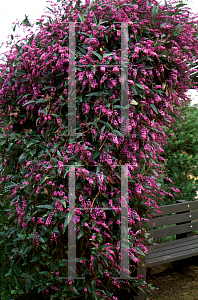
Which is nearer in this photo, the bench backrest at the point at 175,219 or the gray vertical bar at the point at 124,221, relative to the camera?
the gray vertical bar at the point at 124,221

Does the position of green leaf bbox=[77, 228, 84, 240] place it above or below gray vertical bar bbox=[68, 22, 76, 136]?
below

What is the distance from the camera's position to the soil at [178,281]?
11.8 feet

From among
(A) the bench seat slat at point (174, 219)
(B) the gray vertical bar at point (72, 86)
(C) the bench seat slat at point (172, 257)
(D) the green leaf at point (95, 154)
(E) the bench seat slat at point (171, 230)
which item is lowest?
(C) the bench seat slat at point (172, 257)

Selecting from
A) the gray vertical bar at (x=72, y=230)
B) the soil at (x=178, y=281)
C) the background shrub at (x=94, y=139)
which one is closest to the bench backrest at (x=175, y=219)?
the soil at (x=178, y=281)

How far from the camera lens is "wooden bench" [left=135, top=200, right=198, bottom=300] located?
3555 mm

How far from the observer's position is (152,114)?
8.32 feet

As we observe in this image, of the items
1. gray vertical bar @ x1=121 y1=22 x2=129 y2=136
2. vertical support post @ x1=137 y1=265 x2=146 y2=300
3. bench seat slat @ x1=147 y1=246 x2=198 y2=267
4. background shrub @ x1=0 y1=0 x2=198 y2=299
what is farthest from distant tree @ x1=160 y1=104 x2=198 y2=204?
gray vertical bar @ x1=121 y1=22 x2=129 y2=136

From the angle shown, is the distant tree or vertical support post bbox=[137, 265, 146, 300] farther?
the distant tree

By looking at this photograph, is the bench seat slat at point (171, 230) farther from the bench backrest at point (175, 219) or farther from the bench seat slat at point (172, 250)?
the bench seat slat at point (172, 250)

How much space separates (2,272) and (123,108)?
2021 mm

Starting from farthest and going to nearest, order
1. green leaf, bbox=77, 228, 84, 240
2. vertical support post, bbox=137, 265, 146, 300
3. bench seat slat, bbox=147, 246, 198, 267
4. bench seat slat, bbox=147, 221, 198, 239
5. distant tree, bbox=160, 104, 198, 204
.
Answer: distant tree, bbox=160, 104, 198, 204 < bench seat slat, bbox=147, 221, 198, 239 < bench seat slat, bbox=147, 246, 198, 267 < vertical support post, bbox=137, 265, 146, 300 < green leaf, bbox=77, 228, 84, 240

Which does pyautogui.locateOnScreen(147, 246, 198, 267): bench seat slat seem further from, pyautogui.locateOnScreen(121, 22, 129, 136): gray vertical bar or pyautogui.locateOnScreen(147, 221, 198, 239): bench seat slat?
pyautogui.locateOnScreen(121, 22, 129, 136): gray vertical bar

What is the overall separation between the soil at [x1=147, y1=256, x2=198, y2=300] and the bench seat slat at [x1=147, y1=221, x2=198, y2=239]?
447 mm

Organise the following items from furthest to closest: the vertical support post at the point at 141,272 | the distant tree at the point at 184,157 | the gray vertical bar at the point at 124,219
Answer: the distant tree at the point at 184,157 < the vertical support post at the point at 141,272 < the gray vertical bar at the point at 124,219
